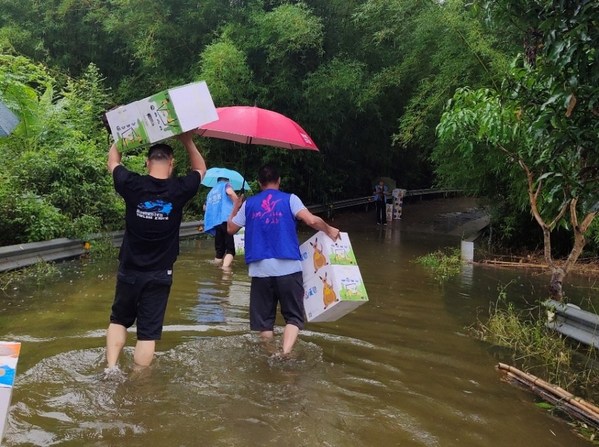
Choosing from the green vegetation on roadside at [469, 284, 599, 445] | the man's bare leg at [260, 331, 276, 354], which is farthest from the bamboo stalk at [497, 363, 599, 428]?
the man's bare leg at [260, 331, 276, 354]

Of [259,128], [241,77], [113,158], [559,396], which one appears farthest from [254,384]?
[241,77]

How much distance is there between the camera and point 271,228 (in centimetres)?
505

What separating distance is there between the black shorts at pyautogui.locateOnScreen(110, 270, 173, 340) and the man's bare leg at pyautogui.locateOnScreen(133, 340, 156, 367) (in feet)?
0.19

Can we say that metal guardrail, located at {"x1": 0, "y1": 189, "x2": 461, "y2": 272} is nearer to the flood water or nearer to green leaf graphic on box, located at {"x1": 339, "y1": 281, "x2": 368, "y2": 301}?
the flood water

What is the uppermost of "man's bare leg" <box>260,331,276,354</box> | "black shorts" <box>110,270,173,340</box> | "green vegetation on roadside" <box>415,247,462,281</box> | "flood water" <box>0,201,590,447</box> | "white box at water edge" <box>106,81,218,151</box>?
"white box at water edge" <box>106,81,218,151</box>

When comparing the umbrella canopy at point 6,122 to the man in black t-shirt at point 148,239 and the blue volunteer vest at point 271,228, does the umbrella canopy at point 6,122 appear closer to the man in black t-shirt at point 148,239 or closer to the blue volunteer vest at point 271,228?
the man in black t-shirt at point 148,239

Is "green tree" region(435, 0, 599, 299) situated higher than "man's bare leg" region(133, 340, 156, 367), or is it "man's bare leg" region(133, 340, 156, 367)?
"green tree" region(435, 0, 599, 299)

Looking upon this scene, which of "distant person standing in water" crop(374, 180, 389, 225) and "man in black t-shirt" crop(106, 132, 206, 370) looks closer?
"man in black t-shirt" crop(106, 132, 206, 370)

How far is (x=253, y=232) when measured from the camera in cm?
512

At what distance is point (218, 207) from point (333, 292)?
15.0ft

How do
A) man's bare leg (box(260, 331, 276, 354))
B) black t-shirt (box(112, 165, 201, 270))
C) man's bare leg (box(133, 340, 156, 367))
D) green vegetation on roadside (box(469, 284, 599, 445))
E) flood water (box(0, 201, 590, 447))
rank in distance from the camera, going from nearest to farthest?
flood water (box(0, 201, 590, 447))
black t-shirt (box(112, 165, 201, 270))
man's bare leg (box(133, 340, 156, 367))
green vegetation on roadside (box(469, 284, 599, 445))
man's bare leg (box(260, 331, 276, 354))

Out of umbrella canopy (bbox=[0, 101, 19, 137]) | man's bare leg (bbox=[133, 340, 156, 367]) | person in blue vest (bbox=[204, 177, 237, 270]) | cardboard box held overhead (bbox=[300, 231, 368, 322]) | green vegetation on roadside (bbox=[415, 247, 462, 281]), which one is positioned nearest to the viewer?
umbrella canopy (bbox=[0, 101, 19, 137])

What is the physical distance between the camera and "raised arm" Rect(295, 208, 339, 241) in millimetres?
4910

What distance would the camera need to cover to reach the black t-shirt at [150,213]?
13.8 feet
